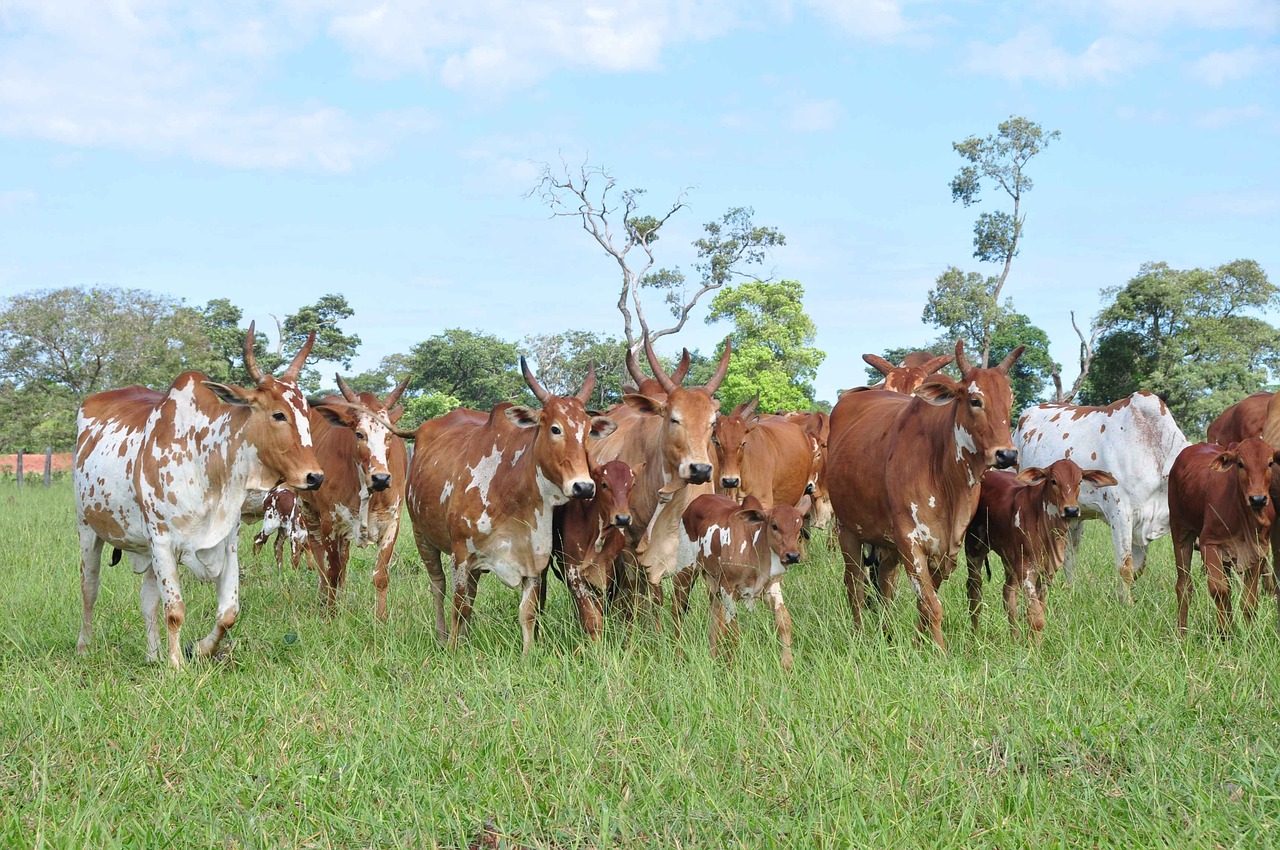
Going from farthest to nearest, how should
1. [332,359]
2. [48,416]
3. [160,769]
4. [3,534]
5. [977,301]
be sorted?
[332,359] → [977,301] → [48,416] → [3,534] → [160,769]

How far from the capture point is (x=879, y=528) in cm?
739

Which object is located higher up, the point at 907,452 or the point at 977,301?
the point at 977,301

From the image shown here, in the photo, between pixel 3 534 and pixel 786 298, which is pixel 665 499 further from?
pixel 786 298

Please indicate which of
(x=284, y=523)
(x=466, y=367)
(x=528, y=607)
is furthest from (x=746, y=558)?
(x=466, y=367)

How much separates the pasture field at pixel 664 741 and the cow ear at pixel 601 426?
53.2 inches

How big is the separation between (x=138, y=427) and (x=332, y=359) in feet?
160

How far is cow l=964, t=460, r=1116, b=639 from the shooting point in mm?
6590

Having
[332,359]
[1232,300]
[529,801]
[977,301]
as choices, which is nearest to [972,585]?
[529,801]

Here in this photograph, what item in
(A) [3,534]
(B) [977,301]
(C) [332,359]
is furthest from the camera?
(C) [332,359]

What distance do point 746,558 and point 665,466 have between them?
116 centimetres

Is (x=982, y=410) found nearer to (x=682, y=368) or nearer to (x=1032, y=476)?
(x=1032, y=476)

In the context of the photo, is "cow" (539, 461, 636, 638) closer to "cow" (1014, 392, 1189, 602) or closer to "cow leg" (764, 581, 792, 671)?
"cow leg" (764, 581, 792, 671)

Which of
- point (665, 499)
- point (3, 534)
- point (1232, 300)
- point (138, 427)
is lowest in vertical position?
point (3, 534)

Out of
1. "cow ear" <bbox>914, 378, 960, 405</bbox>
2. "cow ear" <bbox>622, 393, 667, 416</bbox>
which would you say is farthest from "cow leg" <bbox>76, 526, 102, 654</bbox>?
"cow ear" <bbox>914, 378, 960, 405</bbox>
